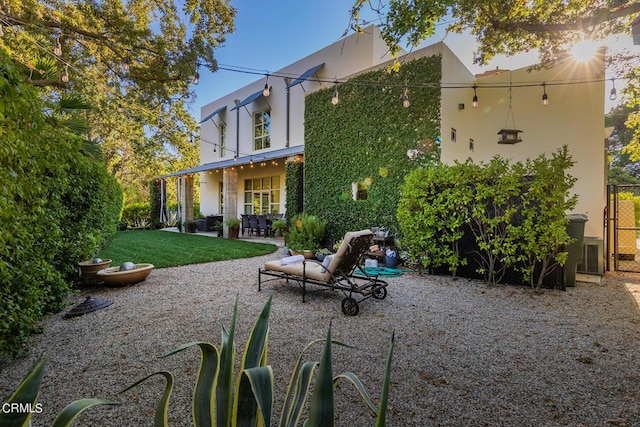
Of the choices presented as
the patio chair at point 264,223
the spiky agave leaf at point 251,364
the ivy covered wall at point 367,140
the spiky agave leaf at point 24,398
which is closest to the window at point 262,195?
the patio chair at point 264,223

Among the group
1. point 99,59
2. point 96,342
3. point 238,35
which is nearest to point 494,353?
point 96,342

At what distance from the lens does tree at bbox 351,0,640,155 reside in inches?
144

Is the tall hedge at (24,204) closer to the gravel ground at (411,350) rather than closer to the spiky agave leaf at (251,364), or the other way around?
the gravel ground at (411,350)

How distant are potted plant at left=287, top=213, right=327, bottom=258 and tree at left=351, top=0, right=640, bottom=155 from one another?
578 cm

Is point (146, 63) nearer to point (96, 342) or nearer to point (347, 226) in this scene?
point (347, 226)

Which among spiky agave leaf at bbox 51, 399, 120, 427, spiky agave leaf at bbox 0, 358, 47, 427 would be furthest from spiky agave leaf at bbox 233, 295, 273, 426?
spiky agave leaf at bbox 0, 358, 47, 427

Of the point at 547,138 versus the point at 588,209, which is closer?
the point at 588,209

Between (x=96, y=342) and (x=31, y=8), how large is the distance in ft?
26.1

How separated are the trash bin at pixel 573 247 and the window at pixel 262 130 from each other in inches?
488

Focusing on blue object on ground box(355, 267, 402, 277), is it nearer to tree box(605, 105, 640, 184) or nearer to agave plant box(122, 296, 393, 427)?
agave plant box(122, 296, 393, 427)

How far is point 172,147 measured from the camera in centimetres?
2158

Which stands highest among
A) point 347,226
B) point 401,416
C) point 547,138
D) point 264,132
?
point 264,132

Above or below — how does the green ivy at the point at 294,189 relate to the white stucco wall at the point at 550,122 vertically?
below

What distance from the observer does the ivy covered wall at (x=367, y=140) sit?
7.89 meters
